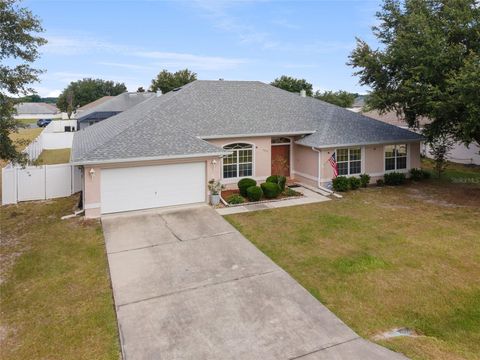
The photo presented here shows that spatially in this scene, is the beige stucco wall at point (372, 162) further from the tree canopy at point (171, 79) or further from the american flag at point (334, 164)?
the tree canopy at point (171, 79)

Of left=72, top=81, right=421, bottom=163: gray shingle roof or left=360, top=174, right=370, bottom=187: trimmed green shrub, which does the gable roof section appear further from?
left=360, top=174, right=370, bottom=187: trimmed green shrub

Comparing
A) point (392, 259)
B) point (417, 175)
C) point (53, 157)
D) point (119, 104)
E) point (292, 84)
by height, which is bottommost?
point (392, 259)

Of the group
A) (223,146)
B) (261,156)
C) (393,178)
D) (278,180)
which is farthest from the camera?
(393,178)

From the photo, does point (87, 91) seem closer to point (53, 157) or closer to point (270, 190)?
point (53, 157)

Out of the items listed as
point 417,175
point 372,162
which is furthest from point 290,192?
point 417,175

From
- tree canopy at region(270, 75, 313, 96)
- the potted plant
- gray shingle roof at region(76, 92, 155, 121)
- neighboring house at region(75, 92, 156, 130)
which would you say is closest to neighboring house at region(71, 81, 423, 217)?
the potted plant

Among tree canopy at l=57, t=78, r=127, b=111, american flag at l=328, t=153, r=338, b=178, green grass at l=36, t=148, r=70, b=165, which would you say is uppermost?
tree canopy at l=57, t=78, r=127, b=111

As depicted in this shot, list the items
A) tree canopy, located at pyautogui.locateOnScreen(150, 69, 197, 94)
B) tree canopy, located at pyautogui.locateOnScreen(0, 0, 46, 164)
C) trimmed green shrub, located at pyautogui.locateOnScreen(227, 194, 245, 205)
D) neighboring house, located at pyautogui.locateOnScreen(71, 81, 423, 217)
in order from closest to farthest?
tree canopy, located at pyautogui.locateOnScreen(0, 0, 46, 164), neighboring house, located at pyautogui.locateOnScreen(71, 81, 423, 217), trimmed green shrub, located at pyautogui.locateOnScreen(227, 194, 245, 205), tree canopy, located at pyautogui.locateOnScreen(150, 69, 197, 94)
